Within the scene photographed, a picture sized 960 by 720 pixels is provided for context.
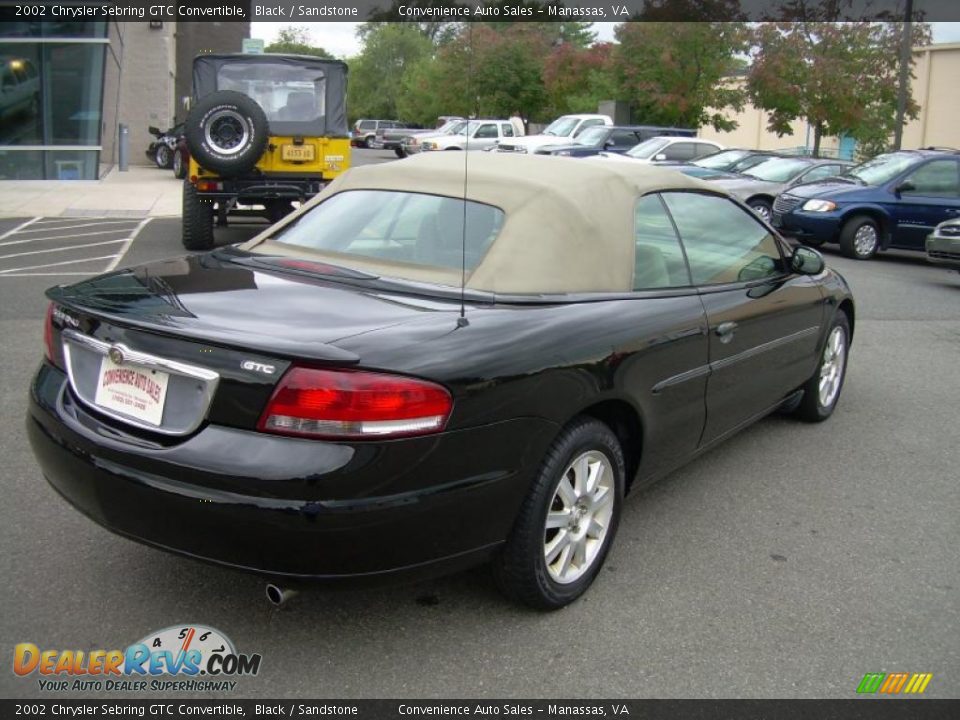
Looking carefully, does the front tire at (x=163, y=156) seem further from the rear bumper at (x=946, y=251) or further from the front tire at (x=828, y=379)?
the front tire at (x=828, y=379)

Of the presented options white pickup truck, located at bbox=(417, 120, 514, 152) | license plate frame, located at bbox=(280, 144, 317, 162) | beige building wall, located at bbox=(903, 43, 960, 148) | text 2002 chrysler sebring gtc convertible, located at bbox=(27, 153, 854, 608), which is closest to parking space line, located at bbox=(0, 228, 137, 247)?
license plate frame, located at bbox=(280, 144, 317, 162)

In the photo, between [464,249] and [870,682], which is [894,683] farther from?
[464,249]

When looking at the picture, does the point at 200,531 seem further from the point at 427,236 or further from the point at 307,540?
the point at 427,236

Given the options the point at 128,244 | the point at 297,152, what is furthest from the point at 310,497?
the point at 128,244

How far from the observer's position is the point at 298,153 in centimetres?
1309

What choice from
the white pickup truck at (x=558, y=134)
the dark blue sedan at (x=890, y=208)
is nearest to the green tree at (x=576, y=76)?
the white pickup truck at (x=558, y=134)

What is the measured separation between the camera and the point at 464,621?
335 cm

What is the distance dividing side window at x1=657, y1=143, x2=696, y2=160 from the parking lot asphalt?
18645 mm

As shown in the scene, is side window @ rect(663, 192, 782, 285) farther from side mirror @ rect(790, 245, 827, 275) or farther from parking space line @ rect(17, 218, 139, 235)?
parking space line @ rect(17, 218, 139, 235)

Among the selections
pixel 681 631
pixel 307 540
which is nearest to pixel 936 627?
pixel 681 631

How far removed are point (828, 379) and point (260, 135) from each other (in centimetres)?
831

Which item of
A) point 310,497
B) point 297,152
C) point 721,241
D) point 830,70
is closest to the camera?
point 310,497

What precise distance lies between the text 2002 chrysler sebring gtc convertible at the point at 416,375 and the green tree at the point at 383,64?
71.9 metres

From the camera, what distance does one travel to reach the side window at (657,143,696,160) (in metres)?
22.8
